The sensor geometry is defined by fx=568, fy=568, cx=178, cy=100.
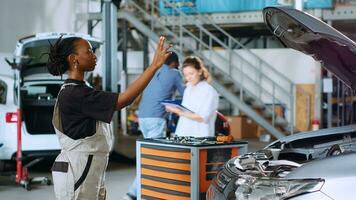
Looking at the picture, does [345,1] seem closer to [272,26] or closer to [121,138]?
[121,138]

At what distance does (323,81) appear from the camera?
12.5 meters

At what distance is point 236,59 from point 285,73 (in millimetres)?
1254

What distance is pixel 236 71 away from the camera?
46.3 feet

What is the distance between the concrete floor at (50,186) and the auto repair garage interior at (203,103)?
2 cm

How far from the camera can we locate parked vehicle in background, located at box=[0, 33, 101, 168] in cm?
720

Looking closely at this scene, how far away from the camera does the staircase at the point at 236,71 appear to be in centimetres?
1164

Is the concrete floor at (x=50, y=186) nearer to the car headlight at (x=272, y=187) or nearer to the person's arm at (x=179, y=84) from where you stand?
the person's arm at (x=179, y=84)

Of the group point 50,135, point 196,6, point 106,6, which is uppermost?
point 196,6

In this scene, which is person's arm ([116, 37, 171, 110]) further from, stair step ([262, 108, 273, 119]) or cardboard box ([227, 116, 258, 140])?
cardboard box ([227, 116, 258, 140])

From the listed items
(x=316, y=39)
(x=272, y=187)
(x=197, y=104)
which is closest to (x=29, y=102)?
(x=197, y=104)

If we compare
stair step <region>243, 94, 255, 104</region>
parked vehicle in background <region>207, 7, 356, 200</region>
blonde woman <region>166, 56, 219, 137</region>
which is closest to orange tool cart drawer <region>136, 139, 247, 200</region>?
blonde woman <region>166, 56, 219, 137</region>

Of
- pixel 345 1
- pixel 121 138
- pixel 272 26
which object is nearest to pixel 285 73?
pixel 345 1

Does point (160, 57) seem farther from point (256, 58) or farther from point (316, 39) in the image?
point (256, 58)

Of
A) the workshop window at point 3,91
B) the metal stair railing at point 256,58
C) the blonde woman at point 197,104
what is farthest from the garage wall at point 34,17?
the blonde woman at point 197,104
